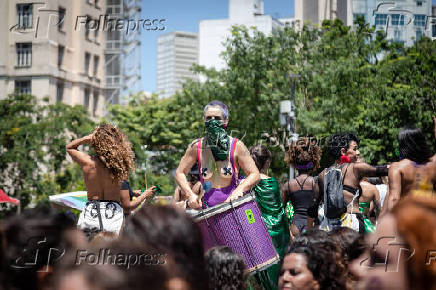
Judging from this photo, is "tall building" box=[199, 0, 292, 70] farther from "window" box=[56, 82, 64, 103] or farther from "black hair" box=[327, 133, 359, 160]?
"black hair" box=[327, 133, 359, 160]

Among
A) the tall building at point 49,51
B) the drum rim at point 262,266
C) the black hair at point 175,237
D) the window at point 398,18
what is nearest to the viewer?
the black hair at point 175,237

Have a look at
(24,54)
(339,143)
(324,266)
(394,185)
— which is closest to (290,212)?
(339,143)

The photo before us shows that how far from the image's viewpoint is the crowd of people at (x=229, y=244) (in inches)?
73.7

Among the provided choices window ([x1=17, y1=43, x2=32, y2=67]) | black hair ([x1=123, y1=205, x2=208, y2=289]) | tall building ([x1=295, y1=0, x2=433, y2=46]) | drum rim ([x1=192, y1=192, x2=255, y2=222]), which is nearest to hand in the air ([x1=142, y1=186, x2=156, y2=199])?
drum rim ([x1=192, y1=192, x2=255, y2=222])

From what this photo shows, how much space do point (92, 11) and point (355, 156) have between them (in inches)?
1483

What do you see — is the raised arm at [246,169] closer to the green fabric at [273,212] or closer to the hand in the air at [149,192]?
the green fabric at [273,212]

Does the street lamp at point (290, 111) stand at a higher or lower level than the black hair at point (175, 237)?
higher

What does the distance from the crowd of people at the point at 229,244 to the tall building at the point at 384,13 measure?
5.29 meters

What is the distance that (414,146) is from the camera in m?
5.04

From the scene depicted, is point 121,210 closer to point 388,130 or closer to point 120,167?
point 120,167

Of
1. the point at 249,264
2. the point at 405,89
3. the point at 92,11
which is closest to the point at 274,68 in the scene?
the point at 405,89

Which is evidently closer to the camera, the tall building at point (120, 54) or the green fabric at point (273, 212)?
the green fabric at point (273, 212)

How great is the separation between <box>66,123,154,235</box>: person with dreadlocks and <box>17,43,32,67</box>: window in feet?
111

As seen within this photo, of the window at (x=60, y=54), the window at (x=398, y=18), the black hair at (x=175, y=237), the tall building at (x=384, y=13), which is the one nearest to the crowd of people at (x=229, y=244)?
the black hair at (x=175, y=237)
